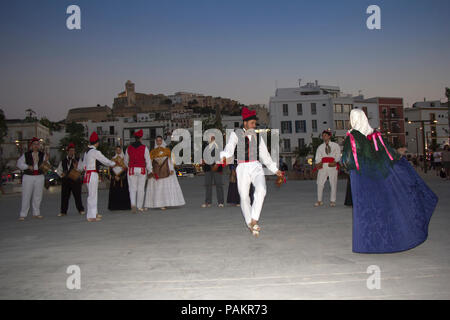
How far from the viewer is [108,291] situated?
4.24m

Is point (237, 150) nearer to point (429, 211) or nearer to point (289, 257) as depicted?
point (289, 257)

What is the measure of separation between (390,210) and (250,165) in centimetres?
253

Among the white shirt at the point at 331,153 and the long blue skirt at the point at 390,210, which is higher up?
the white shirt at the point at 331,153

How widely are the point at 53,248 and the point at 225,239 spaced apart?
2.57 m

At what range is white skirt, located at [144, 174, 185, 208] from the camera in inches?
505

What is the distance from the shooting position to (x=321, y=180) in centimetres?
1206

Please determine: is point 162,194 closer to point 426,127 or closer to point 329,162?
point 329,162

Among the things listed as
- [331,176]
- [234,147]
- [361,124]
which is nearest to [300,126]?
[331,176]

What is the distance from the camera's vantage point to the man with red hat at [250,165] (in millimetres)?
7453

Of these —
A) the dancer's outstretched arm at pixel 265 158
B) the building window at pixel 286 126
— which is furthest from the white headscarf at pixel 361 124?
the building window at pixel 286 126

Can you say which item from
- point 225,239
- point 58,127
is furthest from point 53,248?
point 58,127

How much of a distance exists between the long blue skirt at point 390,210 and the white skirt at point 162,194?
295 inches
